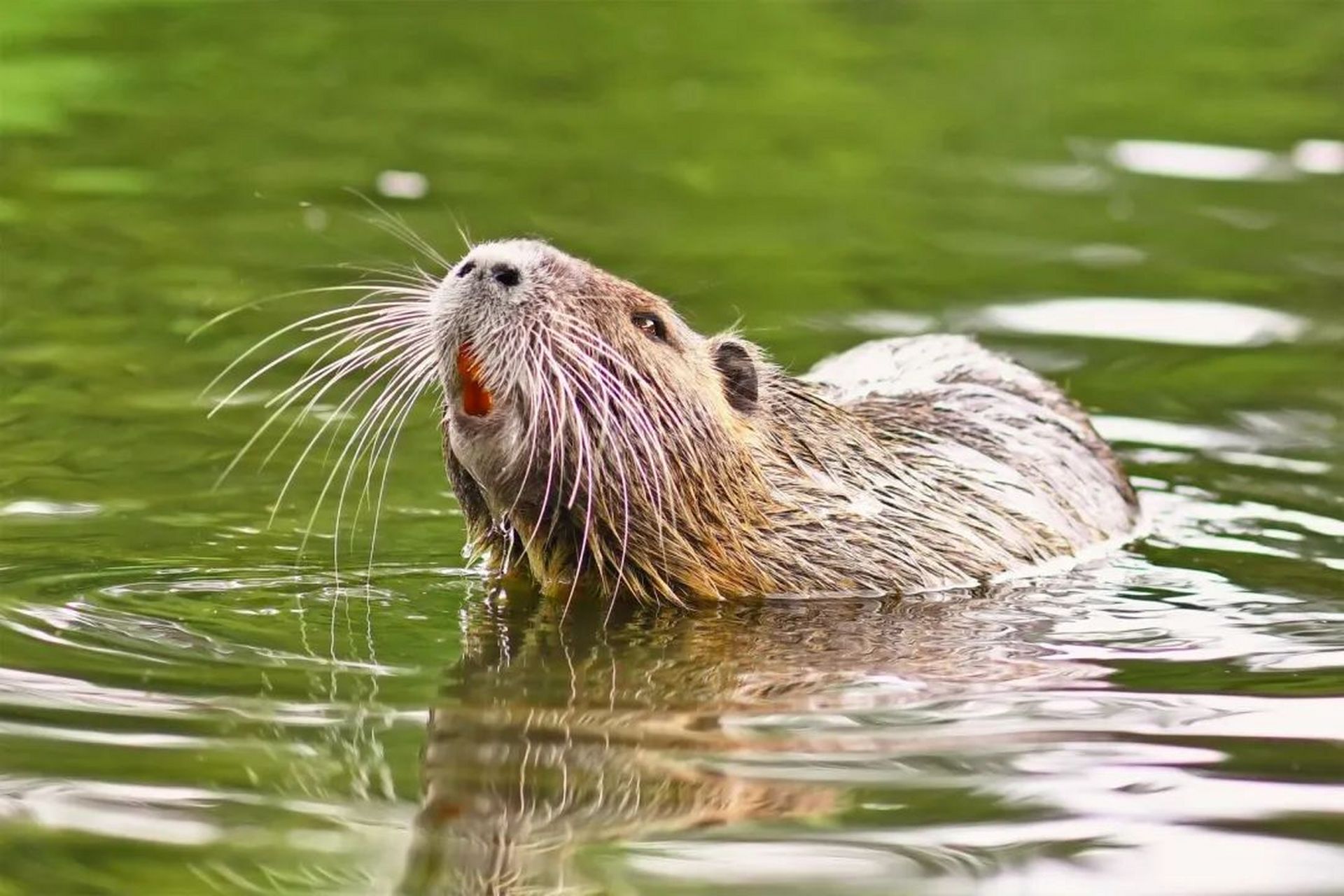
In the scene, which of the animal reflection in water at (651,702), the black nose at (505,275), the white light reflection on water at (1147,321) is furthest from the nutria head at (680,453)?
the white light reflection on water at (1147,321)

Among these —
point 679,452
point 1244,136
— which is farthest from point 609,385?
point 1244,136

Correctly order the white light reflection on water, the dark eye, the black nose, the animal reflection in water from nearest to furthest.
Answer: the animal reflection in water → the black nose → the dark eye → the white light reflection on water

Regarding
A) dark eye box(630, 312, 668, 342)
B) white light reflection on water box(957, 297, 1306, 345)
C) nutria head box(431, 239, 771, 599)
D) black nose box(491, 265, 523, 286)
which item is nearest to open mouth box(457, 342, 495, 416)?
nutria head box(431, 239, 771, 599)

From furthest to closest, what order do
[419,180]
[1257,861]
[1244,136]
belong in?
1. [1244,136]
2. [419,180]
3. [1257,861]

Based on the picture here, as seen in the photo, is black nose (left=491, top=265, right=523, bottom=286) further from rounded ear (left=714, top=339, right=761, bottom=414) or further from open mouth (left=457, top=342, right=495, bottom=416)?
rounded ear (left=714, top=339, right=761, bottom=414)

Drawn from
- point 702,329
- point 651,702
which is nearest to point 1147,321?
point 702,329

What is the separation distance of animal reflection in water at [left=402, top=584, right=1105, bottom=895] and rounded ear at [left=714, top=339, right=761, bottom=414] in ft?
1.67

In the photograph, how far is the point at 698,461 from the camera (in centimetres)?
573

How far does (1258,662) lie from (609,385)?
1622 millimetres

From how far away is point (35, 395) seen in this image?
7520 millimetres

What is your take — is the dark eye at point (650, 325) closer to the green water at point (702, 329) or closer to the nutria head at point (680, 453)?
the nutria head at point (680, 453)

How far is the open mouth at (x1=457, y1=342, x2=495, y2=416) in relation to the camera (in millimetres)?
5227

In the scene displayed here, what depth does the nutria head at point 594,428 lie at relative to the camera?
5.23 m

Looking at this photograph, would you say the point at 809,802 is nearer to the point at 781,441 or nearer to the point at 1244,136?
the point at 781,441
